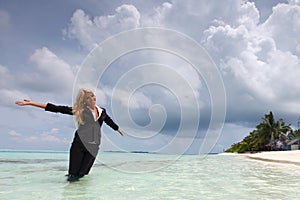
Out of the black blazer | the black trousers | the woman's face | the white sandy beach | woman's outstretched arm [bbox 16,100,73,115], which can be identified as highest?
the woman's face

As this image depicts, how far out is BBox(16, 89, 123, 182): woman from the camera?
6.72 meters

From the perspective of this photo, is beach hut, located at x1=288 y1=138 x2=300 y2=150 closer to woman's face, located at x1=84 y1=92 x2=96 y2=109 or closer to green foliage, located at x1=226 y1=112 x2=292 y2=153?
green foliage, located at x1=226 y1=112 x2=292 y2=153

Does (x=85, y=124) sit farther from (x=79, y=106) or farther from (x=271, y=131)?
(x=271, y=131)

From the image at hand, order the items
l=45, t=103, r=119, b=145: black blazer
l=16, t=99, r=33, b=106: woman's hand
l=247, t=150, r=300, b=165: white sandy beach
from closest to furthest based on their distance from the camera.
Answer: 1. l=16, t=99, r=33, b=106: woman's hand
2. l=45, t=103, r=119, b=145: black blazer
3. l=247, t=150, r=300, b=165: white sandy beach

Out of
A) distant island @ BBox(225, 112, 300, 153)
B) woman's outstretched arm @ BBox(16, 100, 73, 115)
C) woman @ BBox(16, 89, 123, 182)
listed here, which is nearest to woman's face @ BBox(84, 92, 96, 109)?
woman @ BBox(16, 89, 123, 182)

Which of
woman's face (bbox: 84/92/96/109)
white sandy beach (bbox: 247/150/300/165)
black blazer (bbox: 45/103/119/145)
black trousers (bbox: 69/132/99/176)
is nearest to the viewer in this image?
black blazer (bbox: 45/103/119/145)

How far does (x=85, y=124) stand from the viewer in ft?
22.6

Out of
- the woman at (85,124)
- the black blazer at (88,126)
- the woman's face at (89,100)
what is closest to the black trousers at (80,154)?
the woman at (85,124)

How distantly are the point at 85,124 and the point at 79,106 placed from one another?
458mm

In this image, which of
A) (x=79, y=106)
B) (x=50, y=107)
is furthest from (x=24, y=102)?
(x=79, y=106)

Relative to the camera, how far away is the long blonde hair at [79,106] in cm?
671

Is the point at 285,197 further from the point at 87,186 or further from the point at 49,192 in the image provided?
the point at 49,192

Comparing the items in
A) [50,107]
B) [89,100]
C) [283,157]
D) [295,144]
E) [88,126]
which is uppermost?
[295,144]

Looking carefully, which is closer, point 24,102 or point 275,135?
point 24,102
